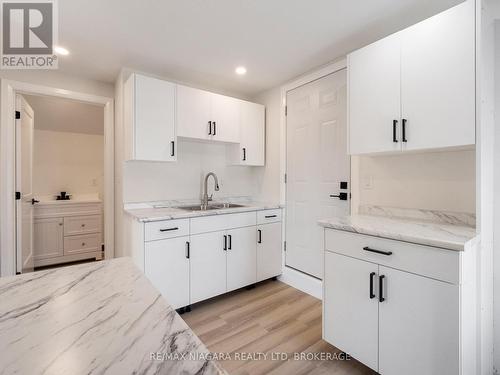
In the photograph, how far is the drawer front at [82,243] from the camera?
344cm

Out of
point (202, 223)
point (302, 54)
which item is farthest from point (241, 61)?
point (202, 223)

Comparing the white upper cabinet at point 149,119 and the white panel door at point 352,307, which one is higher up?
the white upper cabinet at point 149,119

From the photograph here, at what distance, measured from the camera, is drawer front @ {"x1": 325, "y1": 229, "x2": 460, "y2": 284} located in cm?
117

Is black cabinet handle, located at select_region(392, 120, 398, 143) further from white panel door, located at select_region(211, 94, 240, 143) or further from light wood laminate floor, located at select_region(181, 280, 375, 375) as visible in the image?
white panel door, located at select_region(211, 94, 240, 143)

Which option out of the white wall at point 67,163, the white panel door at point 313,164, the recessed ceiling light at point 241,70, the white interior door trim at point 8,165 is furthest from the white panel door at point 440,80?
the white wall at point 67,163

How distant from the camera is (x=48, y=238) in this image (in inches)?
130

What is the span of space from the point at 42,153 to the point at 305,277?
13.5ft

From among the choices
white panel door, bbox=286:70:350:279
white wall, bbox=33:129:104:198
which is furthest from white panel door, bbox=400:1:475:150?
white wall, bbox=33:129:104:198

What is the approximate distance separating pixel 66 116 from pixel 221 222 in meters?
2.93

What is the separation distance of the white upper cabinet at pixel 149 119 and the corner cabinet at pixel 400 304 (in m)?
1.67

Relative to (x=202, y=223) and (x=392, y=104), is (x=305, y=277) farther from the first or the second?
(x=392, y=104)

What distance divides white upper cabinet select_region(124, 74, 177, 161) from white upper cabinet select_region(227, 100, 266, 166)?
807 millimetres

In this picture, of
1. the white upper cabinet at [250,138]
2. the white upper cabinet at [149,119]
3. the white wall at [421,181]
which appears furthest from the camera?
the white upper cabinet at [250,138]

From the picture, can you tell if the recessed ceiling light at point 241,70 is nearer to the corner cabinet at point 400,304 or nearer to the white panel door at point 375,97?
the white panel door at point 375,97
